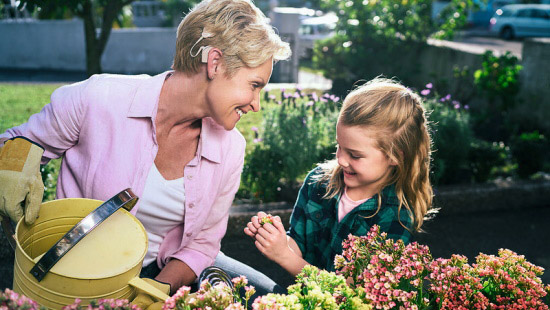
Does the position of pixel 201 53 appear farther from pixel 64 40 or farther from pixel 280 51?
pixel 64 40

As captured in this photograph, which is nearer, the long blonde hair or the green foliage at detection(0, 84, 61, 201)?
the long blonde hair

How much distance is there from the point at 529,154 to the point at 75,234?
467 cm

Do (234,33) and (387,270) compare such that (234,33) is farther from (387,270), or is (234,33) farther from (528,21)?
(528,21)

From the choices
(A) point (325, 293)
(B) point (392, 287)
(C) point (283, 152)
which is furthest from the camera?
(C) point (283, 152)

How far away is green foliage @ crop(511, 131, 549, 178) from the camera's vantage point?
16.3 feet

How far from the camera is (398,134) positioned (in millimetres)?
2076

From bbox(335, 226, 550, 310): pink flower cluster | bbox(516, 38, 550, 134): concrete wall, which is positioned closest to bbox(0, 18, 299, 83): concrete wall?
bbox(516, 38, 550, 134): concrete wall

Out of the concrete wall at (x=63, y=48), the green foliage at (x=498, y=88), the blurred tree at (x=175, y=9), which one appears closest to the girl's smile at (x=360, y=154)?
the green foliage at (x=498, y=88)

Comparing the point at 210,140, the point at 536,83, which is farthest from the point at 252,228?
the point at 536,83

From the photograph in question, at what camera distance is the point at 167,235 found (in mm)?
2207

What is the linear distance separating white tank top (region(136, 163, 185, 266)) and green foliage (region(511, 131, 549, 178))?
3.87 metres

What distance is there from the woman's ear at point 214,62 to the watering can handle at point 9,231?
85 cm

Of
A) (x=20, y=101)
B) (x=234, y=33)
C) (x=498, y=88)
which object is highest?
(x=234, y=33)

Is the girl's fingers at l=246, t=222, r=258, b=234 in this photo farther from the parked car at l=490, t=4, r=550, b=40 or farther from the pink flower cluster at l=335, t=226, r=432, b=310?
the parked car at l=490, t=4, r=550, b=40
